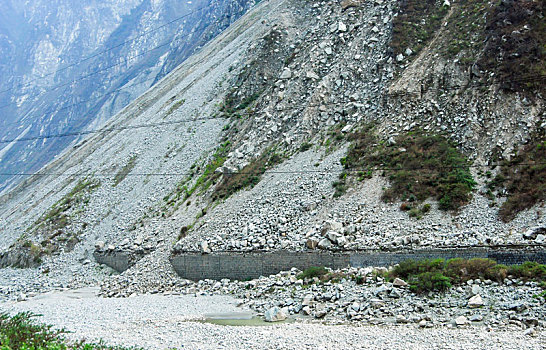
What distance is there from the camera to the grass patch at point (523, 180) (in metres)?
24.3

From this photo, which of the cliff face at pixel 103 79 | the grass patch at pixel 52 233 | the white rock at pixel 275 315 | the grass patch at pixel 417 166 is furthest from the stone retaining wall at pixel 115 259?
the cliff face at pixel 103 79

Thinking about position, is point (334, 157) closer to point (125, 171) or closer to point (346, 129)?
point (346, 129)

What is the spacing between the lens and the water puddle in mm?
20725

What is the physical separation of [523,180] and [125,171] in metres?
35.5

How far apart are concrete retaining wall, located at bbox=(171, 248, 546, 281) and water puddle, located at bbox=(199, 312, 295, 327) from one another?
4.92 metres

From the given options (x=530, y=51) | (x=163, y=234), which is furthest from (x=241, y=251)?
(x=530, y=51)

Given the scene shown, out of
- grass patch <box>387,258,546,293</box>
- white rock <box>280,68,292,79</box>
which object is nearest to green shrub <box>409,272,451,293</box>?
grass patch <box>387,258,546,293</box>

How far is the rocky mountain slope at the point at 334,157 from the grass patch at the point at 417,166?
0.35 ft

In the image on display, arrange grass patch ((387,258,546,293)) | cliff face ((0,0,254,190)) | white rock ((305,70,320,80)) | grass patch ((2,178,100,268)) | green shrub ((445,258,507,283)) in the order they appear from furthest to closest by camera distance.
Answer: cliff face ((0,0,254,190)) < white rock ((305,70,320,80)) < grass patch ((2,178,100,268)) < green shrub ((445,258,507,283)) < grass patch ((387,258,546,293))

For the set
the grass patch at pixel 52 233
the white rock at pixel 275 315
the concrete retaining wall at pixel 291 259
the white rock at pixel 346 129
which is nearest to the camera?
the white rock at pixel 275 315

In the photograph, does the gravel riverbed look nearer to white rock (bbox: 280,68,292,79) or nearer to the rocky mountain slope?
the rocky mountain slope

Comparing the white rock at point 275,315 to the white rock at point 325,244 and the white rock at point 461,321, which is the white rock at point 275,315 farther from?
the white rock at point 461,321

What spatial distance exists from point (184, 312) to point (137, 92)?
12366 centimetres

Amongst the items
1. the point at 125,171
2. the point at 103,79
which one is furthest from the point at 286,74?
the point at 103,79
